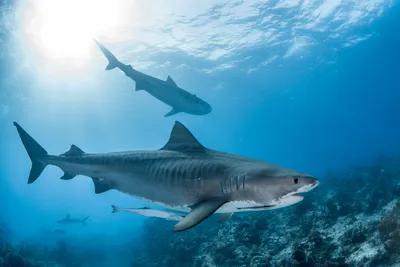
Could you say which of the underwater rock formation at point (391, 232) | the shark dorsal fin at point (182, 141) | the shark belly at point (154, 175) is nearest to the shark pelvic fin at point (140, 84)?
the shark belly at point (154, 175)

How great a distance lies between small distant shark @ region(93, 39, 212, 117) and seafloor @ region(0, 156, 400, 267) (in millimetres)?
5321

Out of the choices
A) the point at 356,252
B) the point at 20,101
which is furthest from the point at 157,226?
the point at 20,101

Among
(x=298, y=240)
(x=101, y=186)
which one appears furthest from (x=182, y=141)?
(x=298, y=240)

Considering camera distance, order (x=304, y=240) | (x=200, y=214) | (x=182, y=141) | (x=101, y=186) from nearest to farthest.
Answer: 1. (x=200, y=214)
2. (x=182, y=141)
3. (x=101, y=186)
4. (x=304, y=240)

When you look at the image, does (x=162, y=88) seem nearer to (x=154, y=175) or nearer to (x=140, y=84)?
(x=140, y=84)

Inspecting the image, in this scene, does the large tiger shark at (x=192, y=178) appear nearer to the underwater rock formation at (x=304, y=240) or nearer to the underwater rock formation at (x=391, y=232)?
the underwater rock formation at (x=304, y=240)

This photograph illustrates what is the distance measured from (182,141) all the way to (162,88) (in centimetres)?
641

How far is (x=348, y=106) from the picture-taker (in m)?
94.8

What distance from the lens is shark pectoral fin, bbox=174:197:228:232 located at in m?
2.89

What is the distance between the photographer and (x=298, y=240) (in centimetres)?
904

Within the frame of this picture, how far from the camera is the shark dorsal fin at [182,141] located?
4402mm

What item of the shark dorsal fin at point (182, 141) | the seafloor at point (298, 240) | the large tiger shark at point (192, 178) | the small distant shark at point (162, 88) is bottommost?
the seafloor at point (298, 240)

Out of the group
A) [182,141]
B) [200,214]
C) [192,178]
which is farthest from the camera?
[182,141]

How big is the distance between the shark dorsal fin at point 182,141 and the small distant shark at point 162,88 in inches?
245
